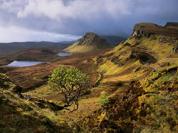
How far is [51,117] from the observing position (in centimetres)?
2589

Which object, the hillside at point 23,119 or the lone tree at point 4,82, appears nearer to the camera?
the hillside at point 23,119

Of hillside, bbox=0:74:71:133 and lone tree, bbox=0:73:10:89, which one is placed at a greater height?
lone tree, bbox=0:73:10:89

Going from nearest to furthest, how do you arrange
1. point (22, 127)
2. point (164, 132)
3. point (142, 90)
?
point (22, 127), point (164, 132), point (142, 90)

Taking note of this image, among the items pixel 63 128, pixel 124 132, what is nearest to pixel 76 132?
pixel 63 128

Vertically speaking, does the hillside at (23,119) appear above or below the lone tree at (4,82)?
below

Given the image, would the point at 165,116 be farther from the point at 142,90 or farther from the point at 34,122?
the point at 34,122

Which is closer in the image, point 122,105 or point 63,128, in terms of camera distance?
point 63,128

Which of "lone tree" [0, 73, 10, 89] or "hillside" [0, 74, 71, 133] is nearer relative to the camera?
"hillside" [0, 74, 71, 133]

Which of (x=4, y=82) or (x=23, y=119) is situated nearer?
(x=23, y=119)

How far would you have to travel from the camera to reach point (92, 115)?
Answer: 34.4 metres

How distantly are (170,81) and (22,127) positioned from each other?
1647cm

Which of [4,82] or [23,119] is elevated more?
[4,82]

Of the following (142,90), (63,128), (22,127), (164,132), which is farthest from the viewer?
(142,90)

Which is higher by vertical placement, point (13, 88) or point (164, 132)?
point (13, 88)
